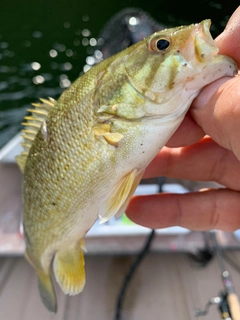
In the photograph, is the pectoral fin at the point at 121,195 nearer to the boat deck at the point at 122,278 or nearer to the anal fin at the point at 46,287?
the anal fin at the point at 46,287

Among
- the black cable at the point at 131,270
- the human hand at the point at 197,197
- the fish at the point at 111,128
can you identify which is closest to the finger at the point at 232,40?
the fish at the point at 111,128

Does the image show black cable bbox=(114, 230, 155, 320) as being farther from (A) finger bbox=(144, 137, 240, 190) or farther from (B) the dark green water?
(B) the dark green water

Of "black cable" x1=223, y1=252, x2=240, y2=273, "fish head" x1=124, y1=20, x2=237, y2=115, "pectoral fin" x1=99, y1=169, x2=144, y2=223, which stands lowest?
"black cable" x1=223, y1=252, x2=240, y2=273

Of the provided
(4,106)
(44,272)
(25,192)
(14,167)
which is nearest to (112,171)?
(25,192)

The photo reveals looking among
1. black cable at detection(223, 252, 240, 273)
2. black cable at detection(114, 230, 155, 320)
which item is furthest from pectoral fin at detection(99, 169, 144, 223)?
black cable at detection(223, 252, 240, 273)

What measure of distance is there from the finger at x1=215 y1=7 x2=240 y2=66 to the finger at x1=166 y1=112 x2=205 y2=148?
0.31 meters

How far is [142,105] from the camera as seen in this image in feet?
4.26

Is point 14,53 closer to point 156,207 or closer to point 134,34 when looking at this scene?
point 134,34

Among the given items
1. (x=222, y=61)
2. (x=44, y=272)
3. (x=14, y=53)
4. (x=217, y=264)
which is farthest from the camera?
(x=14, y=53)

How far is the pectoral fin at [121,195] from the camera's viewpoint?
1371 millimetres

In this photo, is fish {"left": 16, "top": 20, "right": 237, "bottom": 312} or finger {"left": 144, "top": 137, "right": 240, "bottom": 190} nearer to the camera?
fish {"left": 16, "top": 20, "right": 237, "bottom": 312}

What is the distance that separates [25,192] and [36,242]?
0.25 m

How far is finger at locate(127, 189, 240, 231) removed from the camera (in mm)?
1873

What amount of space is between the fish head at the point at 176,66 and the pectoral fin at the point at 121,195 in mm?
263
